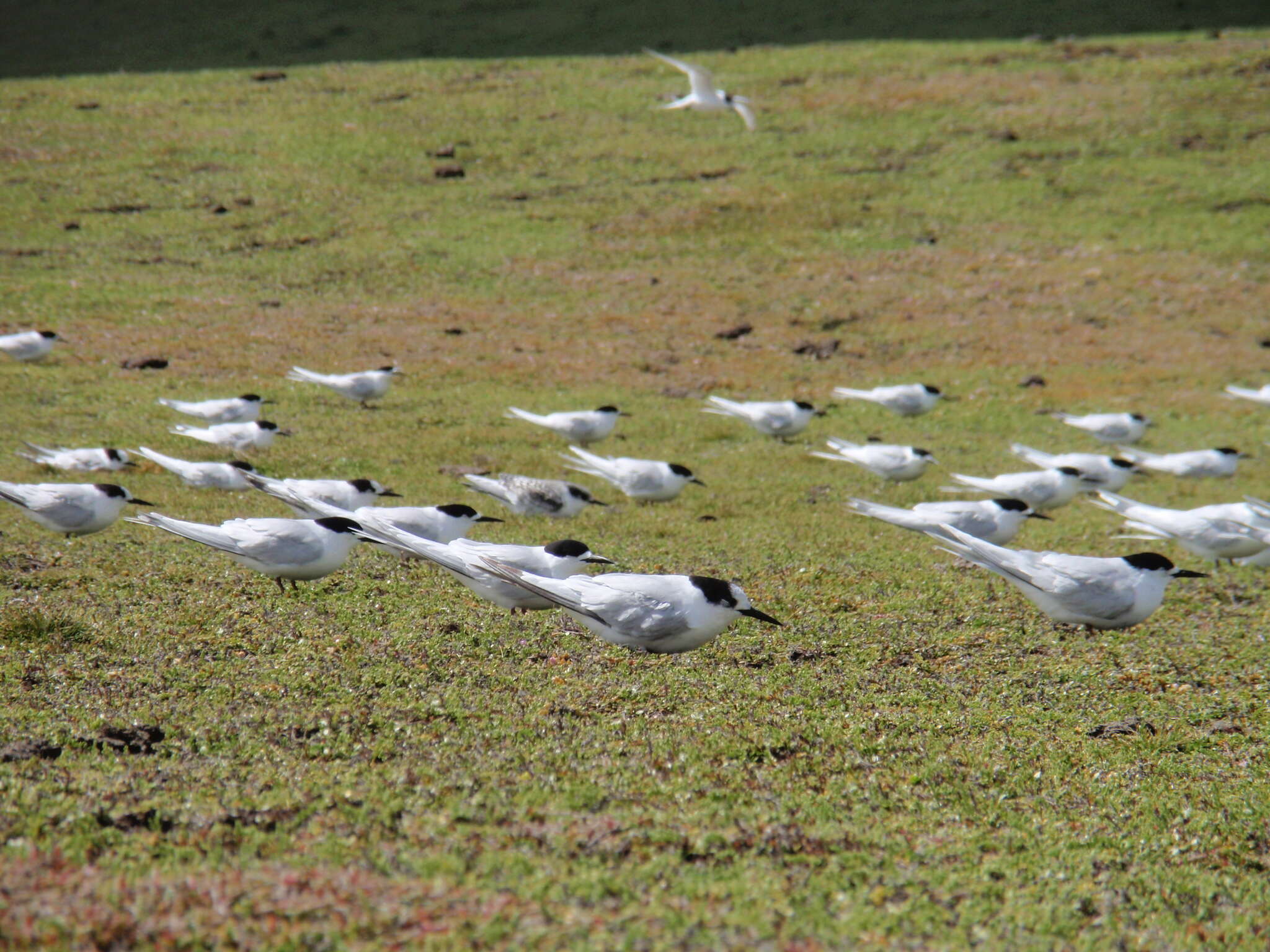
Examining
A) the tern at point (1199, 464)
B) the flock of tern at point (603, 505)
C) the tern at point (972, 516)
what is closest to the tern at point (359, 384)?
the flock of tern at point (603, 505)

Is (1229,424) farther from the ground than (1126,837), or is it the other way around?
(1126,837)

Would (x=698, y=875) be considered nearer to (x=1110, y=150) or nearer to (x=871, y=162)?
(x=871, y=162)

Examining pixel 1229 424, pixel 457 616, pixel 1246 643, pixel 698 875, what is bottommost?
pixel 1229 424

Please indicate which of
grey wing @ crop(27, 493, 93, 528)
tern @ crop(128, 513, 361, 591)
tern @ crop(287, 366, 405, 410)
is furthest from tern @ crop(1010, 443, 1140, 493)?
grey wing @ crop(27, 493, 93, 528)

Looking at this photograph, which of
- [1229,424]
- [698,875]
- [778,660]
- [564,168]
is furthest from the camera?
[564,168]

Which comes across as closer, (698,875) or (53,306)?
(698,875)

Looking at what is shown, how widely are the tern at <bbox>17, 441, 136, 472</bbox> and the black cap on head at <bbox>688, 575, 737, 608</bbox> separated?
701cm

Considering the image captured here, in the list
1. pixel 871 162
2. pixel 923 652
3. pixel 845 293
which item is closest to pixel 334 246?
pixel 845 293

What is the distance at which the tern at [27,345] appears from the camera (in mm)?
14773

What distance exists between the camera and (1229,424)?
52.3ft

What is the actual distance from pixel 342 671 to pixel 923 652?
3.81 meters

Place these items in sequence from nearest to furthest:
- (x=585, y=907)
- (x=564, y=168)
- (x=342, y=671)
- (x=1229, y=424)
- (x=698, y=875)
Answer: (x=585, y=907) < (x=698, y=875) < (x=342, y=671) < (x=1229, y=424) < (x=564, y=168)

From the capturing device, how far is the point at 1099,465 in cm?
1222

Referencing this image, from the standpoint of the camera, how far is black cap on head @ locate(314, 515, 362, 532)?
725 centimetres
